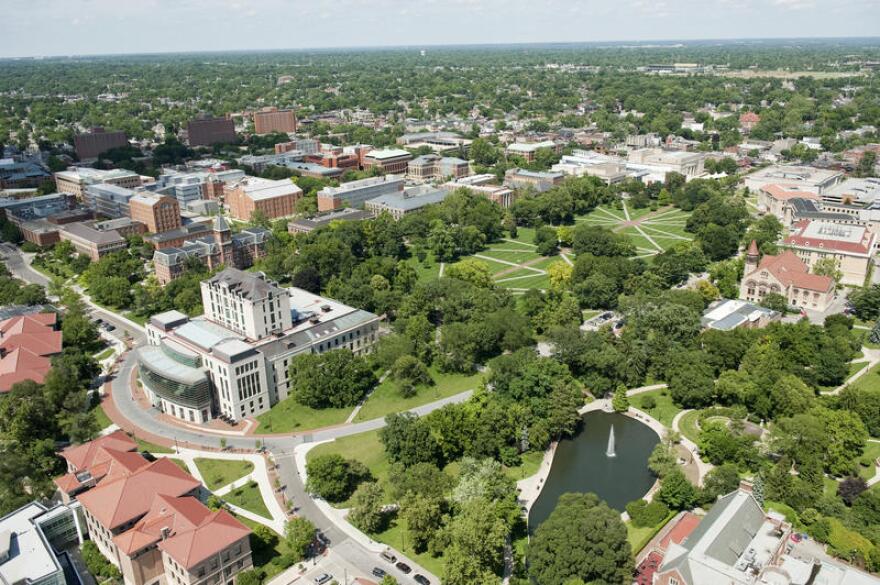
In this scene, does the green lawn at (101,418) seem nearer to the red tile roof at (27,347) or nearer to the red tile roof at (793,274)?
the red tile roof at (27,347)

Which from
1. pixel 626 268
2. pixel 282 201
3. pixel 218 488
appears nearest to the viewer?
pixel 218 488

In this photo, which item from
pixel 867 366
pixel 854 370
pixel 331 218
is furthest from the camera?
pixel 331 218

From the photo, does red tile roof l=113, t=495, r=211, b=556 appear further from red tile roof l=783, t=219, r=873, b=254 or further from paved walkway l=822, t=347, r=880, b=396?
red tile roof l=783, t=219, r=873, b=254

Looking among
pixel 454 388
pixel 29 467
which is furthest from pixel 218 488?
pixel 454 388

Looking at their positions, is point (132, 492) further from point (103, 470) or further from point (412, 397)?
point (412, 397)

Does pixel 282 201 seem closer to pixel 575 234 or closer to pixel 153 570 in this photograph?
pixel 575 234

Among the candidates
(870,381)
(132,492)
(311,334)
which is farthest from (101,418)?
(870,381)
